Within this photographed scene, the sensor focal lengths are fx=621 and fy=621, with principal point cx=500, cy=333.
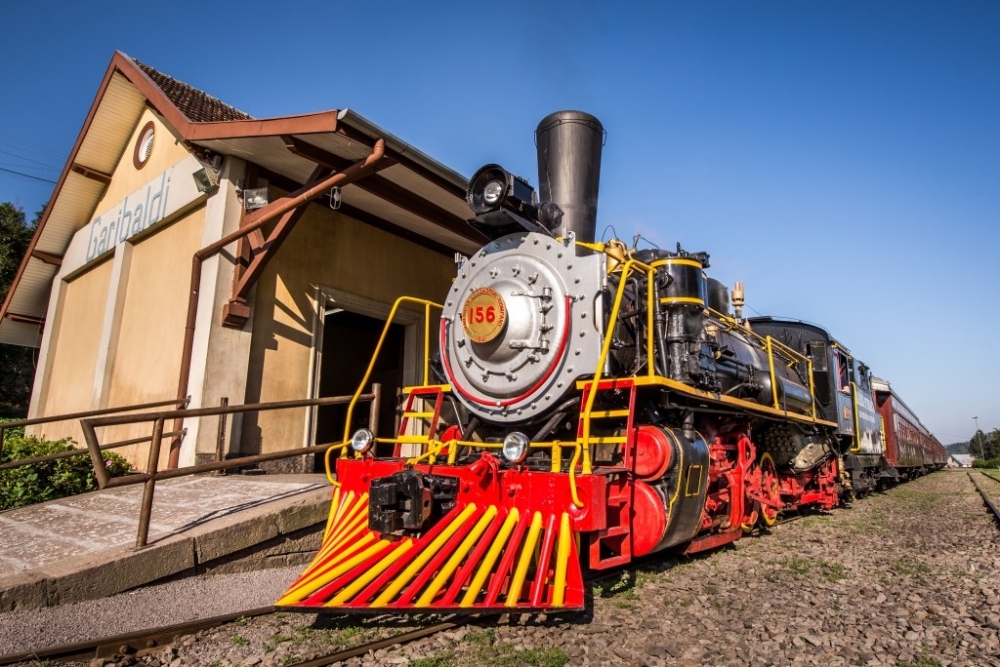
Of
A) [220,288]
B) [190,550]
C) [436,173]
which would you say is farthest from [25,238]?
[190,550]

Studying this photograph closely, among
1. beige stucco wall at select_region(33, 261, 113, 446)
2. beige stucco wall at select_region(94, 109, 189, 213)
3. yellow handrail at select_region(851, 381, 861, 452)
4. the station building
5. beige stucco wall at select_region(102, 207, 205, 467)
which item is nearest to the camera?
Answer: the station building

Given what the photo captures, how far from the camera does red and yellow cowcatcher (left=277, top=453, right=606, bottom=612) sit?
3215 mm

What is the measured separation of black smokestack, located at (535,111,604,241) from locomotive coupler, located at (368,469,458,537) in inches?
106

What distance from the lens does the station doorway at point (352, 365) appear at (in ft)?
41.1

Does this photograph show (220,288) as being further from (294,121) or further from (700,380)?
(700,380)

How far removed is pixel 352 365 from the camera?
13414 millimetres

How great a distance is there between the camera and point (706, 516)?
5.35 metres

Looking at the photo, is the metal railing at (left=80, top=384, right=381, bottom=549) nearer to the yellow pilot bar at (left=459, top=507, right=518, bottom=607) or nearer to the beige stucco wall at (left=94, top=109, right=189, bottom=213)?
the yellow pilot bar at (left=459, top=507, right=518, bottom=607)

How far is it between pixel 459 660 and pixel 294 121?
5873 millimetres

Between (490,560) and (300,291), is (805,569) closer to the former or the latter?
(490,560)

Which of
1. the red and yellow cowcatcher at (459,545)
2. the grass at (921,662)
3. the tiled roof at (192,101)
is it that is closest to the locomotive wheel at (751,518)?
the grass at (921,662)

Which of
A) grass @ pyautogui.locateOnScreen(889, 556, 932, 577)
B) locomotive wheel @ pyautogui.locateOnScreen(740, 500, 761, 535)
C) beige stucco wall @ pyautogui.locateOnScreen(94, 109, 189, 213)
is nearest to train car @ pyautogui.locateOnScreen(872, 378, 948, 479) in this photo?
locomotive wheel @ pyautogui.locateOnScreen(740, 500, 761, 535)

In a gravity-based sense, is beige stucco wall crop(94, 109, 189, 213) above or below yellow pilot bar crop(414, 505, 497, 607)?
above

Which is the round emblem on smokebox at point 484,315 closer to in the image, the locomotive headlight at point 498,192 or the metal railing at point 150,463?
the locomotive headlight at point 498,192
